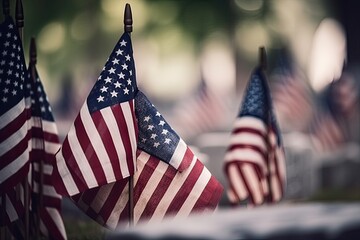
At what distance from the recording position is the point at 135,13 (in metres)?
32.2

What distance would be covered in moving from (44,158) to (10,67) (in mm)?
888

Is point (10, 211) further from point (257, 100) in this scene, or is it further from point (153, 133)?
point (257, 100)

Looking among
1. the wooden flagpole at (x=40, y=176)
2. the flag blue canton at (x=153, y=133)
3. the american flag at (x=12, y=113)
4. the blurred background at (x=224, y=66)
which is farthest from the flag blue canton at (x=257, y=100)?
the american flag at (x=12, y=113)

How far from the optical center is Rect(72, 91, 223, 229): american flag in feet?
27.6

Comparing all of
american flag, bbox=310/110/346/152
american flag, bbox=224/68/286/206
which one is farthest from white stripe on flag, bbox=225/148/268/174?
american flag, bbox=310/110/346/152

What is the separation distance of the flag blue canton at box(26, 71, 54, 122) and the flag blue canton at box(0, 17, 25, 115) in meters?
0.44

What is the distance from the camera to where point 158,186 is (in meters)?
8.41

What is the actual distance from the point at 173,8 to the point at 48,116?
24166 mm

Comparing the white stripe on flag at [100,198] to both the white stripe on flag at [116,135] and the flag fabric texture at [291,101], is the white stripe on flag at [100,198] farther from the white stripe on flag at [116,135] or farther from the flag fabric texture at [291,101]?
the flag fabric texture at [291,101]

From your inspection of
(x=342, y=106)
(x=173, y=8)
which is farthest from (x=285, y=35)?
(x=342, y=106)

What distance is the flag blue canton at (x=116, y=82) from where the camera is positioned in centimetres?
833

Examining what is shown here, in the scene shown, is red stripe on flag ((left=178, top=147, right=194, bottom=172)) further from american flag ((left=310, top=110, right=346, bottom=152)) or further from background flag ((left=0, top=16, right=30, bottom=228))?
american flag ((left=310, top=110, right=346, bottom=152))

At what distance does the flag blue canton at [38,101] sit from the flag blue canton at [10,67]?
443mm

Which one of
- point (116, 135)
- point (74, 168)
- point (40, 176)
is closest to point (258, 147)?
point (40, 176)
